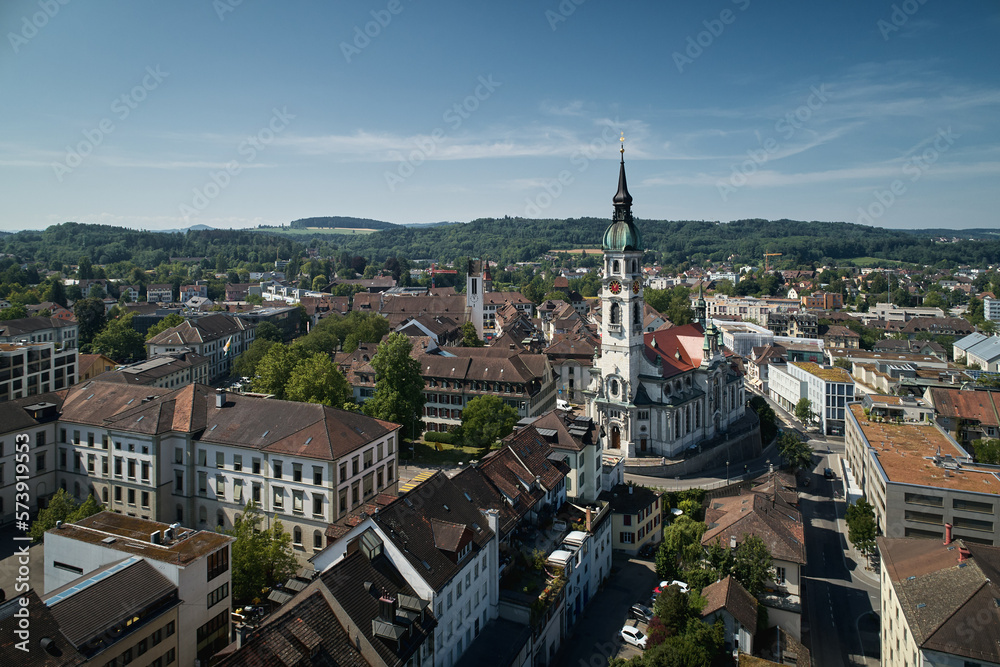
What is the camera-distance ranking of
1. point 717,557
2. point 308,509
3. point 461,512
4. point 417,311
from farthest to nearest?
1. point 417,311
2. point 308,509
3. point 717,557
4. point 461,512

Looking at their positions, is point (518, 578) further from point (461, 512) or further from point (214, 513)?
point (214, 513)

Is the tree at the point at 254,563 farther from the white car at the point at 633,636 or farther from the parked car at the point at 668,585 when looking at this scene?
the parked car at the point at 668,585

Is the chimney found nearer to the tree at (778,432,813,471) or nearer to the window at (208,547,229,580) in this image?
the window at (208,547,229,580)

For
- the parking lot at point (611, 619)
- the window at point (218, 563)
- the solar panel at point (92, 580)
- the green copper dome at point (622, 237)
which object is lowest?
the parking lot at point (611, 619)

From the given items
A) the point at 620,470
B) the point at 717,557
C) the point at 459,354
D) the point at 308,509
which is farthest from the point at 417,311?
the point at 717,557

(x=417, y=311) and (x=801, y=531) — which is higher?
(x=417, y=311)

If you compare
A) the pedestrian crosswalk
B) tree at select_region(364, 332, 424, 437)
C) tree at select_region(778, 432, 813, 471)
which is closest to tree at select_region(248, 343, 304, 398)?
tree at select_region(364, 332, 424, 437)

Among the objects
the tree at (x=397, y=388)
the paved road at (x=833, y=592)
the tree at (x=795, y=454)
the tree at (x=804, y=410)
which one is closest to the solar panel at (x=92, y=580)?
the tree at (x=397, y=388)
